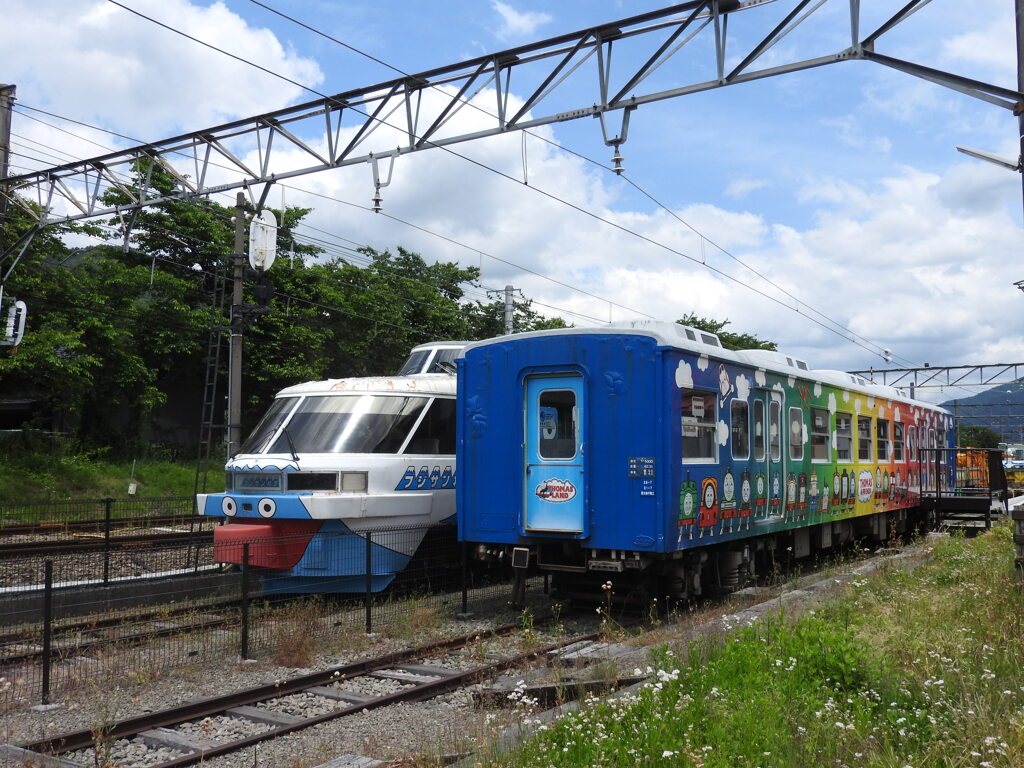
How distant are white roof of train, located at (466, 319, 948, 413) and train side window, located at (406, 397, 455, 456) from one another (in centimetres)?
175

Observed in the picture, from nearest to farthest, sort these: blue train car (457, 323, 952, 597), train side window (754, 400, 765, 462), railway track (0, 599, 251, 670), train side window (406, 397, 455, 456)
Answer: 1. railway track (0, 599, 251, 670)
2. blue train car (457, 323, 952, 597)
3. train side window (754, 400, 765, 462)
4. train side window (406, 397, 455, 456)

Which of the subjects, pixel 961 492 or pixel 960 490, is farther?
pixel 960 490

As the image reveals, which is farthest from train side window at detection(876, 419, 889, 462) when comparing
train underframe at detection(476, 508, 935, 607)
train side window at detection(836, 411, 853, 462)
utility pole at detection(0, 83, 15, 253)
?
utility pole at detection(0, 83, 15, 253)

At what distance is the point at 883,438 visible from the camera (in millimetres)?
17656

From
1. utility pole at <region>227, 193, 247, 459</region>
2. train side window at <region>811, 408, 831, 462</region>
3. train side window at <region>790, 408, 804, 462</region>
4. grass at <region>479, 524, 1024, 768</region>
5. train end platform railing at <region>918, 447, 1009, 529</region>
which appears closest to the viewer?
grass at <region>479, 524, 1024, 768</region>

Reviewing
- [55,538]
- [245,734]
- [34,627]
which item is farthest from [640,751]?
[55,538]

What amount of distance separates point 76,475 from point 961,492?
22346mm

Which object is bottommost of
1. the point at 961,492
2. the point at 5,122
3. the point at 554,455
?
the point at 961,492

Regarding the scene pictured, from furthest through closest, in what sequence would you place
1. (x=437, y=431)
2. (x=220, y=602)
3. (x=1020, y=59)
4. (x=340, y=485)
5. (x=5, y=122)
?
(x=5, y=122), (x=437, y=431), (x=220, y=602), (x=340, y=485), (x=1020, y=59)

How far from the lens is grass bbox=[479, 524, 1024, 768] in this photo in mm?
→ 4863

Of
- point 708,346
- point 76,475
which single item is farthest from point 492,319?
point 708,346

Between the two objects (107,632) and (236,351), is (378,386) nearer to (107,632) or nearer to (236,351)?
(107,632)

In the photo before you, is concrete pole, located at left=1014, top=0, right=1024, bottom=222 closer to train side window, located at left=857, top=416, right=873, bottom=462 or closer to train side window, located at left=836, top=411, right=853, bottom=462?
train side window, located at left=836, top=411, right=853, bottom=462

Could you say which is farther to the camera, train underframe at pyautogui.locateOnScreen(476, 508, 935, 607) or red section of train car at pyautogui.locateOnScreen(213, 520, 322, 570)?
red section of train car at pyautogui.locateOnScreen(213, 520, 322, 570)
